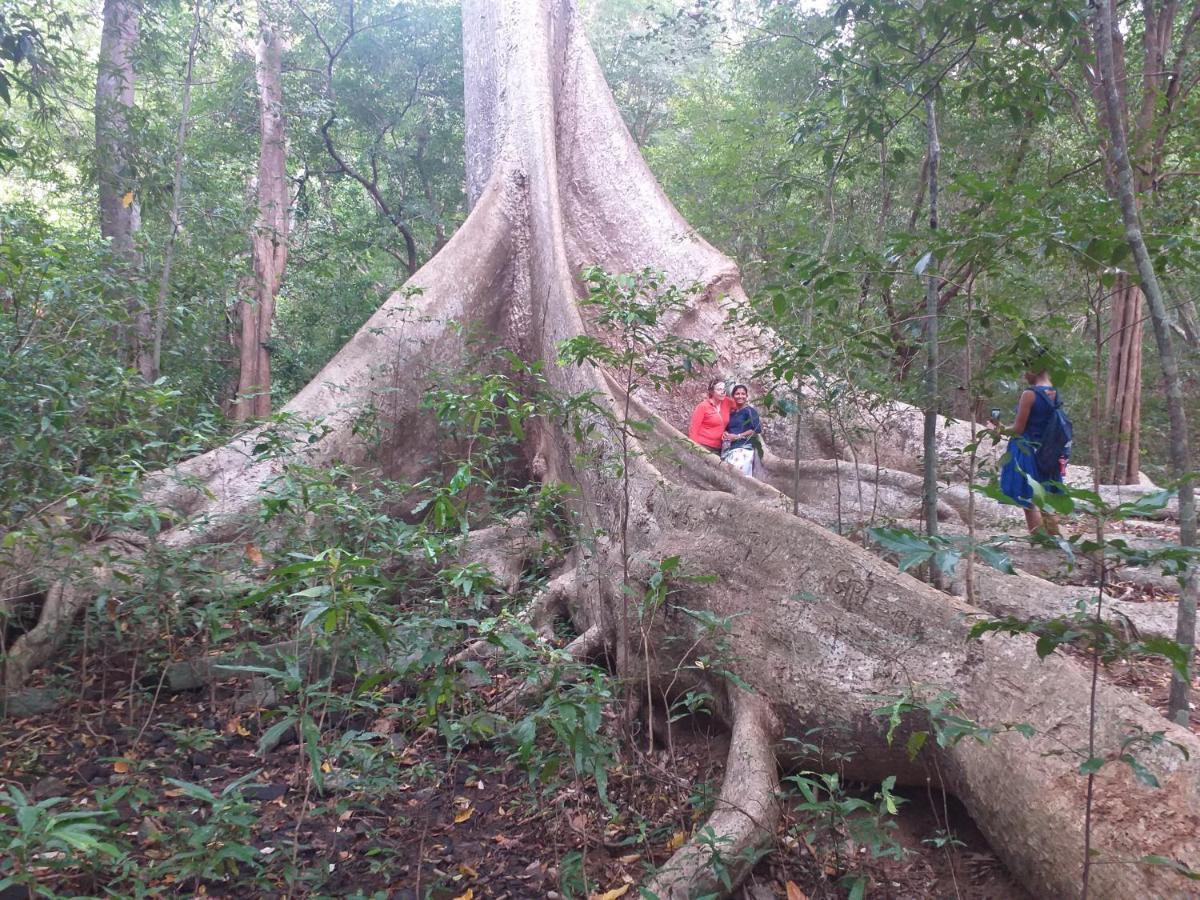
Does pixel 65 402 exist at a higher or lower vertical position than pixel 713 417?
higher

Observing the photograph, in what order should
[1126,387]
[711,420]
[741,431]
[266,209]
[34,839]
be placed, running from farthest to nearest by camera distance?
[266,209] < [1126,387] < [711,420] < [741,431] < [34,839]

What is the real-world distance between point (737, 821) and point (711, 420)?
353 cm

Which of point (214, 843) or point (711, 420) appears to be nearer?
point (214, 843)

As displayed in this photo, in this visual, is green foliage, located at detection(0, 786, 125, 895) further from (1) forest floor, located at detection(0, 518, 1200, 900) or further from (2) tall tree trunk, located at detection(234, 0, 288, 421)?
(2) tall tree trunk, located at detection(234, 0, 288, 421)

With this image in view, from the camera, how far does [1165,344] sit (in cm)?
243

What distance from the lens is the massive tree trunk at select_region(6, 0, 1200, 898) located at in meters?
2.37

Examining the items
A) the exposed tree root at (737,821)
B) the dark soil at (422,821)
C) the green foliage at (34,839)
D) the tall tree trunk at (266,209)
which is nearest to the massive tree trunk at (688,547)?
the exposed tree root at (737,821)

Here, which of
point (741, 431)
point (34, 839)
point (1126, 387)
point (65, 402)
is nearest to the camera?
point (34, 839)

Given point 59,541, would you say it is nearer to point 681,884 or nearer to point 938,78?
point 681,884

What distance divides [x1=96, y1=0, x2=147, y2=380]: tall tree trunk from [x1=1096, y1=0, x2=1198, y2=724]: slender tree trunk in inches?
188

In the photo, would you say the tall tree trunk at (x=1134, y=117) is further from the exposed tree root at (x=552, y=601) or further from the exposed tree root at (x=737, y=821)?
the exposed tree root at (x=737, y=821)

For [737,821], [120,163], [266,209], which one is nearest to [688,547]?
[737,821]

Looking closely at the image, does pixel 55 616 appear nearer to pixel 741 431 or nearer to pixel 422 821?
pixel 422 821

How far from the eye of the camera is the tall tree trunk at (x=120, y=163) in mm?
5820
